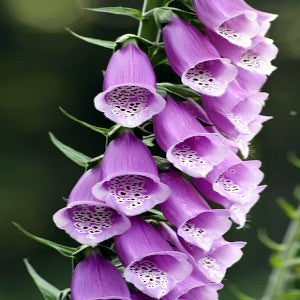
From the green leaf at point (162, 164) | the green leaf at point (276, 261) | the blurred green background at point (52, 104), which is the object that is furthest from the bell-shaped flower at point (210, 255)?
the blurred green background at point (52, 104)

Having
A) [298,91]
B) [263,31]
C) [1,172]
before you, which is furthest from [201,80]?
[1,172]

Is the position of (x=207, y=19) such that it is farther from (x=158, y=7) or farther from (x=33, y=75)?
(x=33, y=75)

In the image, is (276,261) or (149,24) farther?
(276,261)

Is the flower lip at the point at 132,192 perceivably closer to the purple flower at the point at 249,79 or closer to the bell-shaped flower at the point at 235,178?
the bell-shaped flower at the point at 235,178

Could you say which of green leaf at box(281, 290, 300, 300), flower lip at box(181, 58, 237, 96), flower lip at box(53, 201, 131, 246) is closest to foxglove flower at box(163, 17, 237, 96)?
flower lip at box(181, 58, 237, 96)

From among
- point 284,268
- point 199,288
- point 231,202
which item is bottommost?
point 284,268

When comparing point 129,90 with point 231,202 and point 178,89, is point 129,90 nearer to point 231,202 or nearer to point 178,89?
point 178,89

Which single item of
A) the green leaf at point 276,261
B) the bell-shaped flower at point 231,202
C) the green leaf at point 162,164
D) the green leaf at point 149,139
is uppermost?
the green leaf at point 149,139

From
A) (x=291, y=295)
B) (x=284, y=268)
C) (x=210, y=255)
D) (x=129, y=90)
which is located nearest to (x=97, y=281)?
(x=210, y=255)
